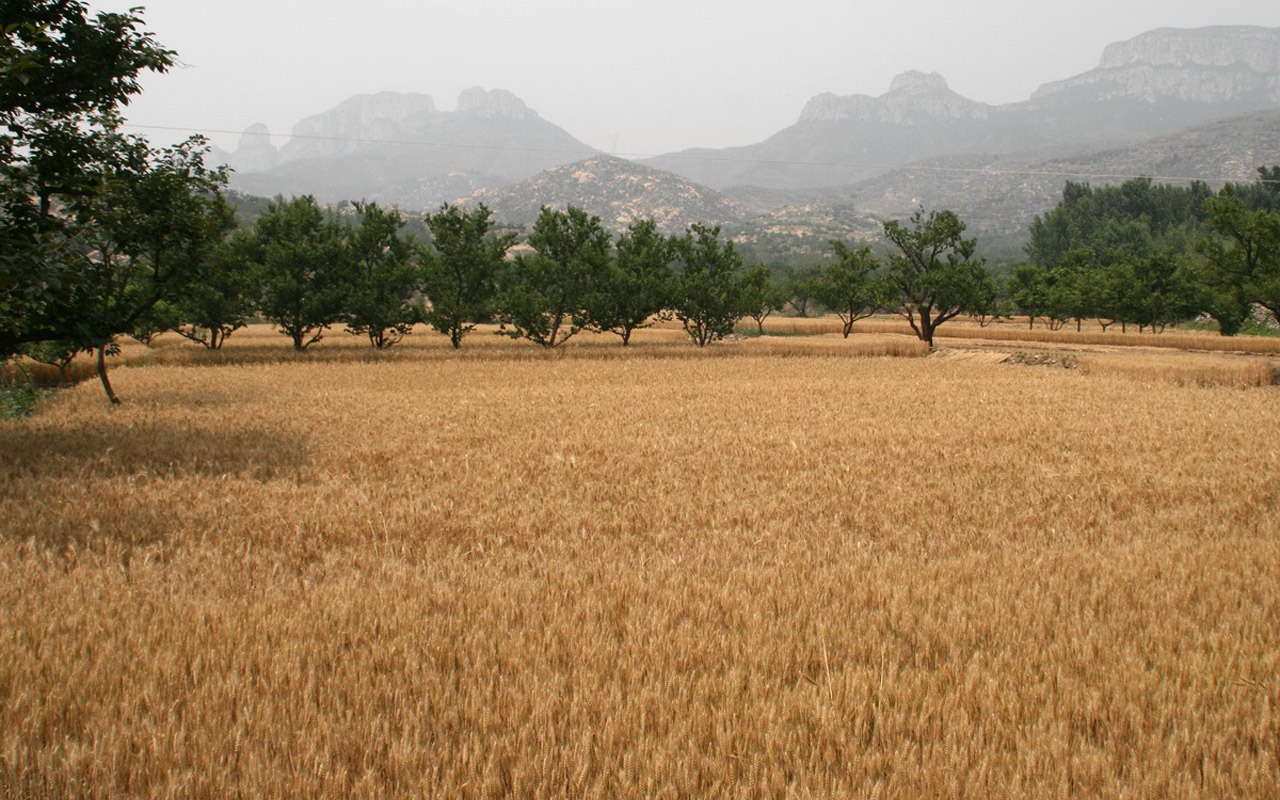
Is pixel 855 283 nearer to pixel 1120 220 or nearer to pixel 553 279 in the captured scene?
pixel 553 279

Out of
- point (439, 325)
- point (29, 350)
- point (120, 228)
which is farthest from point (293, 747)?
point (439, 325)

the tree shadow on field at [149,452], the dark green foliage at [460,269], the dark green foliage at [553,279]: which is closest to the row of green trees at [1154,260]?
the dark green foliage at [553,279]

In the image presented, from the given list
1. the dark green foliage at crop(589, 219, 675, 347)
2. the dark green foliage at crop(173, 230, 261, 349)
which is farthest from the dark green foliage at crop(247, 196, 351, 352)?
the dark green foliage at crop(589, 219, 675, 347)

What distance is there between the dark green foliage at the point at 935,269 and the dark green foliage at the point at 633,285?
14.9 m

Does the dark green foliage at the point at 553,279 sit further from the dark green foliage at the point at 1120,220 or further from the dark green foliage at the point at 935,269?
the dark green foliage at the point at 1120,220

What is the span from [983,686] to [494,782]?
2908 mm

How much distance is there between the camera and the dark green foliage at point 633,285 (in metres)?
43.7

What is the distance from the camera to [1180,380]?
28734 millimetres

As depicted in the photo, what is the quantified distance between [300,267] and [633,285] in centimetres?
1894

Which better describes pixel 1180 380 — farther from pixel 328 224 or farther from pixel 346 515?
pixel 328 224

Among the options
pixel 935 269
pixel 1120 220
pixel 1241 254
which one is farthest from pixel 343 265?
pixel 1120 220

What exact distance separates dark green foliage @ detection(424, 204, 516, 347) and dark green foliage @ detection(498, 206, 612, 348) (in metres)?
1.36

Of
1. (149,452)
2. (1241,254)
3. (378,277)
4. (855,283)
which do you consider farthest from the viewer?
(855,283)

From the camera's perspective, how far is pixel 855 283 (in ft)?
181
